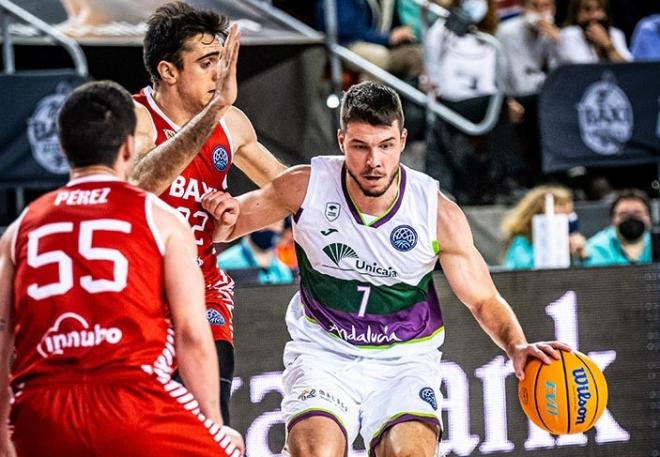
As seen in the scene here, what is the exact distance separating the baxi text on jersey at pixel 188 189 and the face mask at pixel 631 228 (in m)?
4.51

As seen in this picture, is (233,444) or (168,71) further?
(168,71)

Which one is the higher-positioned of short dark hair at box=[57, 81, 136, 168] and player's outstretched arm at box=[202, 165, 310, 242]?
short dark hair at box=[57, 81, 136, 168]

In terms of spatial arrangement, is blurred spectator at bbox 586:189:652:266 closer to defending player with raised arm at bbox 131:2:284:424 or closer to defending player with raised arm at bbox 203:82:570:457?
defending player with raised arm at bbox 203:82:570:457

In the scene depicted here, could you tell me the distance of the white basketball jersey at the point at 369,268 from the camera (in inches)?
217

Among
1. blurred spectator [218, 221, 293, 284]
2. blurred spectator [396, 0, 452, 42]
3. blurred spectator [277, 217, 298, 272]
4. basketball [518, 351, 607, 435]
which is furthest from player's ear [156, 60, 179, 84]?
blurred spectator [396, 0, 452, 42]

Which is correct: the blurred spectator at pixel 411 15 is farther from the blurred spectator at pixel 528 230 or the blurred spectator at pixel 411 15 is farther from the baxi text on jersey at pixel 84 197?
the baxi text on jersey at pixel 84 197

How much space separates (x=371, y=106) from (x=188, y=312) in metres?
1.70

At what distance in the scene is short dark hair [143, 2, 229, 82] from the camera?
543 centimetres

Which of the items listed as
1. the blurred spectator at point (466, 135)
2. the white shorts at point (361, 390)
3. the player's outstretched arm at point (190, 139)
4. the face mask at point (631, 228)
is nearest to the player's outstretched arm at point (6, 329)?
the player's outstretched arm at point (190, 139)

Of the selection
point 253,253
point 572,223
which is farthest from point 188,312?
point 572,223

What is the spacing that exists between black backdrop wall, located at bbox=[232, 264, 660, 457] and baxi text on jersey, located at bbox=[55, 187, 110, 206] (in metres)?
2.73

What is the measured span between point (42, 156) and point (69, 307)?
478 cm

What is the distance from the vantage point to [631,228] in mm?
9039

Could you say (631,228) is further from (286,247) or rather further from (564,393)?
(564,393)
